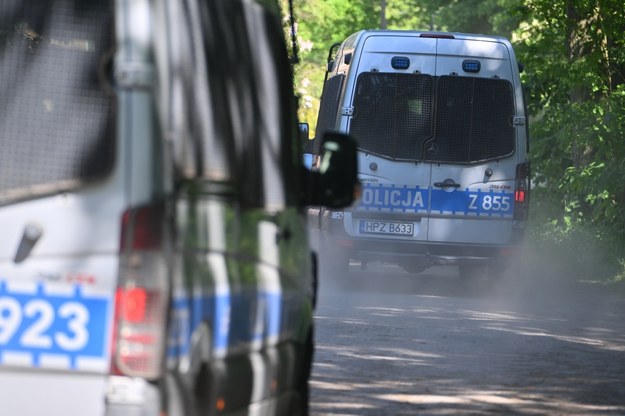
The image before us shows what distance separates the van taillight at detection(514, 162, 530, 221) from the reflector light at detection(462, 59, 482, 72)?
3.68 ft

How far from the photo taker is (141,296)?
480 centimetres

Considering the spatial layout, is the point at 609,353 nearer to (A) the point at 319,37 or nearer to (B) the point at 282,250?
(B) the point at 282,250

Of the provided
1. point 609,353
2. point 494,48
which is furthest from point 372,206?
point 609,353

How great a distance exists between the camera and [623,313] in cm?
1825

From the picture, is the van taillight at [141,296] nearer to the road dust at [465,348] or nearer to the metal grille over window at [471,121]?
the road dust at [465,348]

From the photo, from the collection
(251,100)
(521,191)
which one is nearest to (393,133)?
(521,191)

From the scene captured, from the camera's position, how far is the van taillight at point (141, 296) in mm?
4809

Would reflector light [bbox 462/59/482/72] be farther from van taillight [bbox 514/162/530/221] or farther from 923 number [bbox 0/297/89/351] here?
923 number [bbox 0/297/89/351]

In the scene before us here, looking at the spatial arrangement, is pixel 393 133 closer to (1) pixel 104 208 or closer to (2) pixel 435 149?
(2) pixel 435 149

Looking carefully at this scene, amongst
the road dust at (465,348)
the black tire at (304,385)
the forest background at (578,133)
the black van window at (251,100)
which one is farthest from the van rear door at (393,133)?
the black van window at (251,100)

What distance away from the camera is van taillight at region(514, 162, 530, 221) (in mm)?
18750

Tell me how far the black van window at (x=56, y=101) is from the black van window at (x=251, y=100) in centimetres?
44

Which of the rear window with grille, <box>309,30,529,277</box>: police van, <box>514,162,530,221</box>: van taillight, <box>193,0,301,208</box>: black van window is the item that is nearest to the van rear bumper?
<box>309,30,529,277</box>: police van

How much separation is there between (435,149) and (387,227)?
3.23ft
